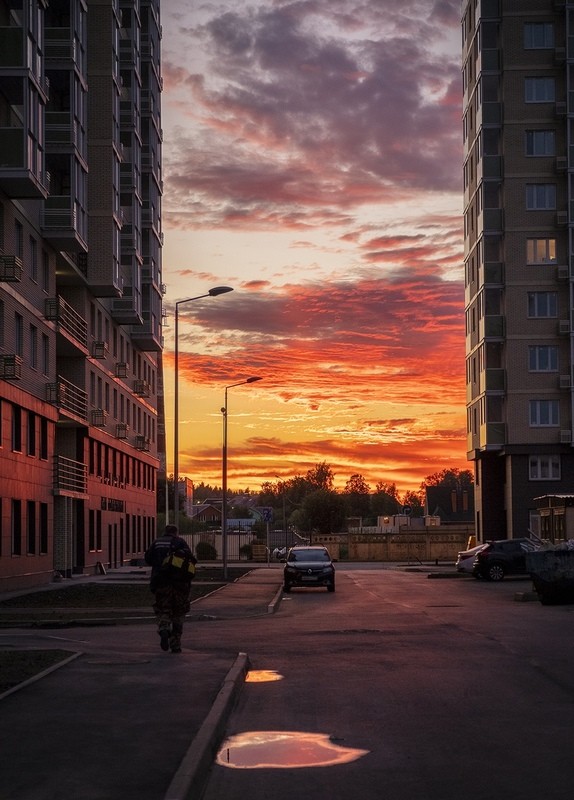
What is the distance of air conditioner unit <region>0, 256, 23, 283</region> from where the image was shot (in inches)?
1412

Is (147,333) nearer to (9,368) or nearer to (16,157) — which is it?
(9,368)

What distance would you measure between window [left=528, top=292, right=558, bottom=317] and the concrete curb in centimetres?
5685

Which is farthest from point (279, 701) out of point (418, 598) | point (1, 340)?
point (1, 340)

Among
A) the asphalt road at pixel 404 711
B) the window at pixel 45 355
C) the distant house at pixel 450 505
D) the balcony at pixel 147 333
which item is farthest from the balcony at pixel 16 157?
the distant house at pixel 450 505

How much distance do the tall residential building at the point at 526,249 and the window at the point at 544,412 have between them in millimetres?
55

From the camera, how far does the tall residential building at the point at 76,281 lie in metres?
36.6

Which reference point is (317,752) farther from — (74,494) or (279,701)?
(74,494)

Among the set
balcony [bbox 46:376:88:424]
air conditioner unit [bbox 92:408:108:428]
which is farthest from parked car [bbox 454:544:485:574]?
air conditioner unit [bbox 92:408:108:428]

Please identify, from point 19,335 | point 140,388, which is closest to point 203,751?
point 19,335

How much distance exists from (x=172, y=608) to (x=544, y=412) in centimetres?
5273

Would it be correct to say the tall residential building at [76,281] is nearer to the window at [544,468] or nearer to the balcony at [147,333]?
the balcony at [147,333]

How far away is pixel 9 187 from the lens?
35.8 m

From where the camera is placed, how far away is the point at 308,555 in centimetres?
3872

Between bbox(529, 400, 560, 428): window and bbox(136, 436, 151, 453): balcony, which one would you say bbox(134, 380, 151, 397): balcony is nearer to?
bbox(136, 436, 151, 453): balcony
